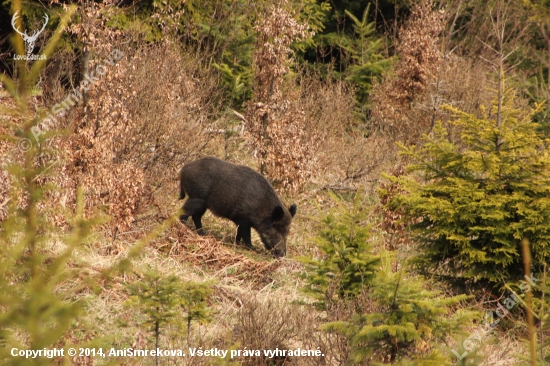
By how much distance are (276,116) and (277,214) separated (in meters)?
2.66

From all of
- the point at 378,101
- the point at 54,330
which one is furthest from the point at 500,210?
the point at 378,101

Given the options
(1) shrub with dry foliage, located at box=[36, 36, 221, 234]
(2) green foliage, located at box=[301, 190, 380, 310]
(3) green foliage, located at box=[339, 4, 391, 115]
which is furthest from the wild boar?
(3) green foliage, located at box=[339, 4, 391, 115]

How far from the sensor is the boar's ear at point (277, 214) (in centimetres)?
1016

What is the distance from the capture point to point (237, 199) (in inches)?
401

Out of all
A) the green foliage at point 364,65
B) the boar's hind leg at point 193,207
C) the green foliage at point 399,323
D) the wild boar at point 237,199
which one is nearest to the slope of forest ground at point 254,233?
the green foliage at point 399,323

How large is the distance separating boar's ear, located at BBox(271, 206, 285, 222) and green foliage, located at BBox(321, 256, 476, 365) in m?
5.01

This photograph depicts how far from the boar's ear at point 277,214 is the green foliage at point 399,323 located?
501 cm

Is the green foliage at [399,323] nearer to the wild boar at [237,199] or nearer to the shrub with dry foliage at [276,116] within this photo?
the wild boar at [237,199]

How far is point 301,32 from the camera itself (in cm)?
1188

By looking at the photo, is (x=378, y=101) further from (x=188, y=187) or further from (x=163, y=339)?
(x=163, y=339)

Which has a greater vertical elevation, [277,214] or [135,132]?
[135,132]

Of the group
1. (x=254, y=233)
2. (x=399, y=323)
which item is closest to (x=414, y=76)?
(x=254, y=233)

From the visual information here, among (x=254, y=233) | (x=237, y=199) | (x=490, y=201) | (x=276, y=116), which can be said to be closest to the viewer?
(x=490, y=201)

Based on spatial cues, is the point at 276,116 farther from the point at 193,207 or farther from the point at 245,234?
the point at 193,207
